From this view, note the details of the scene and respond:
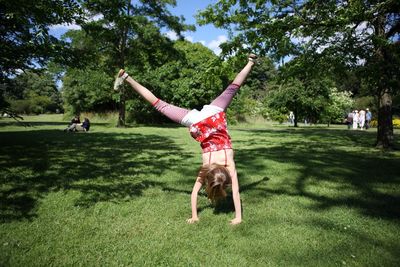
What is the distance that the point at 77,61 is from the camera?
11539 millimetres

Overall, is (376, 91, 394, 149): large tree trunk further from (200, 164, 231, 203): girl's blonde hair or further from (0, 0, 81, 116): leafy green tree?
(0, 0, 81, 116): leafy green tree

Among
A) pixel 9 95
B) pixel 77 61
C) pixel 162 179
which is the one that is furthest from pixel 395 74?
pixel 9 95

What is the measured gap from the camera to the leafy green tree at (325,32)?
8.12 meters

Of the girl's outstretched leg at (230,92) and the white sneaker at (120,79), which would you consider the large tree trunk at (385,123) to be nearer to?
the girl's outstretched leg at (230,92)

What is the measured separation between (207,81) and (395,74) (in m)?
4.86

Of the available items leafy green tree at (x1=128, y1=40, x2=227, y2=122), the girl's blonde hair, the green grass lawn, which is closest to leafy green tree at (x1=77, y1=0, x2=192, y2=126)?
leafy green tree at (x1=128, y1=40, x2=227, y2=122)

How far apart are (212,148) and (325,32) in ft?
18.5

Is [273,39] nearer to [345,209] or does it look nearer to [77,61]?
[345,209]

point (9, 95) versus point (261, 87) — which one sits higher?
point (261, 87)

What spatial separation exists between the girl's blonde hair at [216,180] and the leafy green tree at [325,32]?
5004 mm

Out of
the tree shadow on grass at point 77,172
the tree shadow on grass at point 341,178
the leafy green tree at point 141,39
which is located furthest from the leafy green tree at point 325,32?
the leafy green tree at point 141,39

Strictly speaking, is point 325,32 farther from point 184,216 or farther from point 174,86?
point 174,86

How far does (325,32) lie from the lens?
898 cm

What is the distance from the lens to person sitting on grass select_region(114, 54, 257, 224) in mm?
4984
